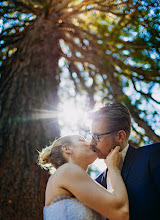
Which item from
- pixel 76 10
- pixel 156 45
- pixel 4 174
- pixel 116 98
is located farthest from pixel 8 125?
pixel 76 10

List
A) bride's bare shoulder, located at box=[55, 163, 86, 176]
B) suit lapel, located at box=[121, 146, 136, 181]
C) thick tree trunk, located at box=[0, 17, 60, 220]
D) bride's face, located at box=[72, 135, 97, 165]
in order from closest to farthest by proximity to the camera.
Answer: bride's bare shoulder, located at box=[55, 163, 86, 176] → suit lapel, located at box=[121, 146, 136, 181] → bride's face, located at box=[72, 135, 97, 165] → thick tree trunk, located at box=[0, 17, 60, 220]

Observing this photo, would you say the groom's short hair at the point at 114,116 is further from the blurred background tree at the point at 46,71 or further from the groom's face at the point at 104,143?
the blurred background tree at the point at 46,71

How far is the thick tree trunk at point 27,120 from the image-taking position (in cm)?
255

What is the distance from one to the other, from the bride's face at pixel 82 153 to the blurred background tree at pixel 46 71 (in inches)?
29.6

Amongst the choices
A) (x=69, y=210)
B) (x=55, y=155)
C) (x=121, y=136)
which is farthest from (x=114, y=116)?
(x=69, y=210)

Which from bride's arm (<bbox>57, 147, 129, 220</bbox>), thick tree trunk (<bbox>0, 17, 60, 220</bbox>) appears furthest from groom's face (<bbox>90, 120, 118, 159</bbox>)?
thick tree trunk (<bbox>0, 17, 60, 220</bbox>)

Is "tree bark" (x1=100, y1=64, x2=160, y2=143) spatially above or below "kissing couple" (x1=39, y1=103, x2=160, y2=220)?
above

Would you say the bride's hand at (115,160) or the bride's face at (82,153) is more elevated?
the bride's face at (82,153)

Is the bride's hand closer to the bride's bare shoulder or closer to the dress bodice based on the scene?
the bride's bare shoulder

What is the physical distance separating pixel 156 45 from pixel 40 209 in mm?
2996

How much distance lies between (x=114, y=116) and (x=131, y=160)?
1.79 feet

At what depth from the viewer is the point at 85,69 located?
638 cm

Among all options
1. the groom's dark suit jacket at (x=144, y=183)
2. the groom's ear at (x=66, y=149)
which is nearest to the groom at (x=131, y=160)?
the groom's dark suit jacket at (x=144, y=183)

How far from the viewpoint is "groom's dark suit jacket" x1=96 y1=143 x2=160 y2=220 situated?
5.79 feet
